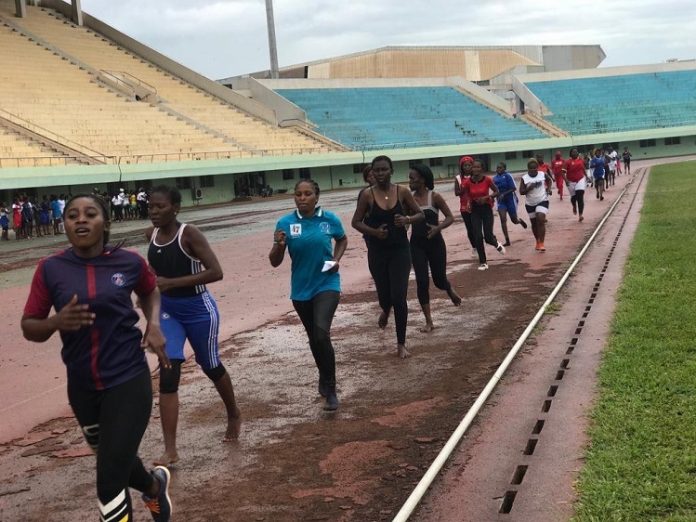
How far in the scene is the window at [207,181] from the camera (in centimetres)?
4359

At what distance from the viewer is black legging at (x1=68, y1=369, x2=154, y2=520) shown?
3.73 metres

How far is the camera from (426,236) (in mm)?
9469

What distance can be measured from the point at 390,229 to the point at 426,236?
1557mm

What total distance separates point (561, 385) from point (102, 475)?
149 inches

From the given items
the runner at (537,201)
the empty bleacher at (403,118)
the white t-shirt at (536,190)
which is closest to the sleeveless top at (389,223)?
the runner at (537,201)

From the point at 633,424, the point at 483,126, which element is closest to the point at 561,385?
the point at 633,424

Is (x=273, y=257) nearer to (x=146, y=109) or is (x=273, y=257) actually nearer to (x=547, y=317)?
(x=547, y=317)

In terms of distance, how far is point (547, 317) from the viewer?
927 centimetres

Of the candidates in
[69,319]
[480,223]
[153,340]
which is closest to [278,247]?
[153,340]

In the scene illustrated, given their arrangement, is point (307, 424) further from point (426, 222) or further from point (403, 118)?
point (403, 118)

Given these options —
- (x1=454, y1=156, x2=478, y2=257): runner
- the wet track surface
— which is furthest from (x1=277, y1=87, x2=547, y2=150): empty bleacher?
the wet track surface

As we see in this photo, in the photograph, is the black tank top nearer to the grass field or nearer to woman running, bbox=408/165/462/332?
the grass field

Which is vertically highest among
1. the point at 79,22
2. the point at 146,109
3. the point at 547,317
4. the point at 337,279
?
the point at 79,22

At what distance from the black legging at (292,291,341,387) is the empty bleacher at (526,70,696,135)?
61.3 meters
